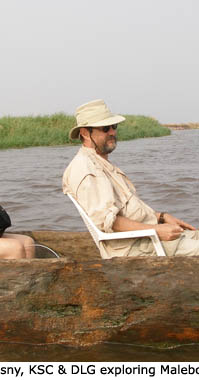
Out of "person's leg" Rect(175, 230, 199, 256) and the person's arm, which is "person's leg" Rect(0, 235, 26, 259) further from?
"person's leg" Rect(175, 230, 199, 256)

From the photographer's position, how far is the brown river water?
137 inches

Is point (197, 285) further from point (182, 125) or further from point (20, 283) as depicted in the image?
point (182, 125)

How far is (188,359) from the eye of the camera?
3363 millimetres

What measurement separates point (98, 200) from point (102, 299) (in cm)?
63

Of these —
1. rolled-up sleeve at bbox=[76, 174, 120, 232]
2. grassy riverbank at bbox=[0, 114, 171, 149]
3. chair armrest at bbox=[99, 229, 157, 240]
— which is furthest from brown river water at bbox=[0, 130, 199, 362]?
grassy riverbank at bbox=[0, 114, 171, 149]

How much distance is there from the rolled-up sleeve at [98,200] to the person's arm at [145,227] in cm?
7

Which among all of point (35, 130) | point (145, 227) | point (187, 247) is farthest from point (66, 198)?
point (35, 130)

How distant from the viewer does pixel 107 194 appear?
11.6 feet

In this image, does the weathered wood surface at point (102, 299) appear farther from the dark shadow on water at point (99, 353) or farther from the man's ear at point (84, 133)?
the man's ear at point (84, 133)

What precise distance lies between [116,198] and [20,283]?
0.87m

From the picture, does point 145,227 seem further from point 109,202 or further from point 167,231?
point 109,202

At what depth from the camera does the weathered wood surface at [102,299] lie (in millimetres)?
3311

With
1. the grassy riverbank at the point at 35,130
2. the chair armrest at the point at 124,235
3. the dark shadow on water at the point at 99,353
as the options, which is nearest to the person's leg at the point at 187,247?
the chair armrest at the point at 124,235

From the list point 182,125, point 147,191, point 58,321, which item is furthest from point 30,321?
point 182,125
